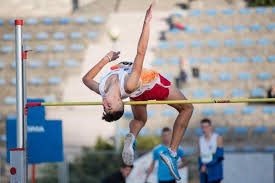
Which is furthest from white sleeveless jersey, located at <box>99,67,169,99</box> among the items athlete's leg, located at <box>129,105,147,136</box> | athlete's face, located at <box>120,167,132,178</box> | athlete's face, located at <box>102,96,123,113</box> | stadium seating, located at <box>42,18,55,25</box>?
stadium seating, located at <box>42,18,55,25</box>

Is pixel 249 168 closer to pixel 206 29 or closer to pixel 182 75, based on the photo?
pixel 182 75

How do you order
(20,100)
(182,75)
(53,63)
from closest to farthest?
(20,100) → (182,75) → (53,63)

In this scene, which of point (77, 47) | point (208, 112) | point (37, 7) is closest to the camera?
point (208, 112)

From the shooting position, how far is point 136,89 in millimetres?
7324

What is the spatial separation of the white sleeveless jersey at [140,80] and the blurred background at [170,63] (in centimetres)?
684

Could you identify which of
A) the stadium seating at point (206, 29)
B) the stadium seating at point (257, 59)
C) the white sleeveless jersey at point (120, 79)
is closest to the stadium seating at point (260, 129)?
the stadium seating at point (257, 59)

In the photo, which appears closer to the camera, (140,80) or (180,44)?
(140,80)

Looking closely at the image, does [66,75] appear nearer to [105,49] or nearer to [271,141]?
[105,49]

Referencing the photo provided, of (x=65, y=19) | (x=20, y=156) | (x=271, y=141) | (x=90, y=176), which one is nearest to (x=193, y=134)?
(x=271, y=141)

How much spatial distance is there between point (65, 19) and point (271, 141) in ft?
25.7

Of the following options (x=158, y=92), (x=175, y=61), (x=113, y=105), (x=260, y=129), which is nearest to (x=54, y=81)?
(x=175, y=61)

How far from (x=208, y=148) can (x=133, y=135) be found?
123 inches

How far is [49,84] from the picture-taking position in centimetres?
1914

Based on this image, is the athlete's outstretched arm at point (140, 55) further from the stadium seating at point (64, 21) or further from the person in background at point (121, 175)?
the stadium seating at point (64, 21)
